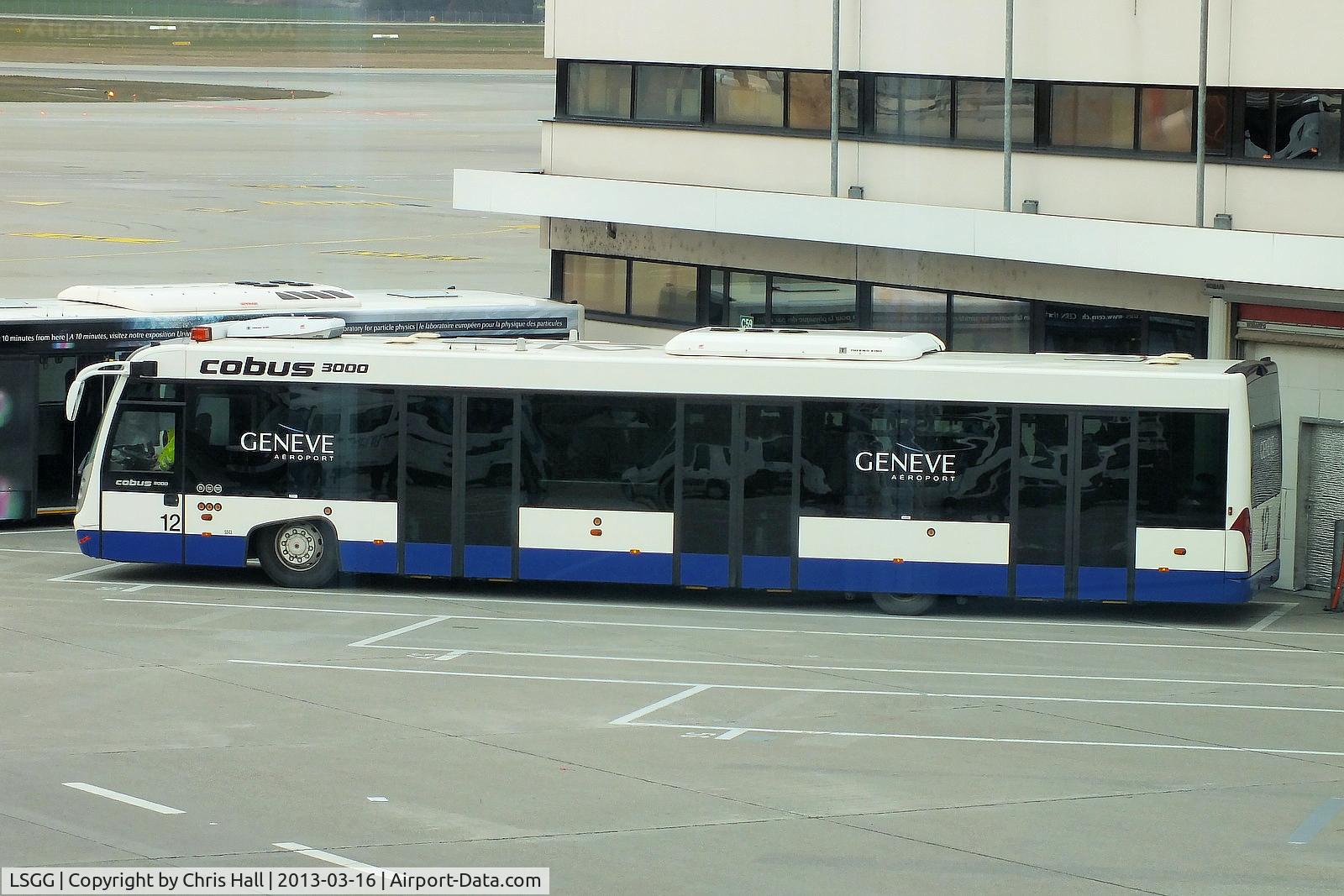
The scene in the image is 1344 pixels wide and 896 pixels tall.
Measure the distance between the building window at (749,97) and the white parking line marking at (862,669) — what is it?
12.6 m

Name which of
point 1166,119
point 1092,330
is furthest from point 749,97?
point 1166,119

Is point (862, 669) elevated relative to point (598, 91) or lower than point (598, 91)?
lower

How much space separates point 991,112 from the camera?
27750 mm

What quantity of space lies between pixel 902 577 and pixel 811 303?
328 inches

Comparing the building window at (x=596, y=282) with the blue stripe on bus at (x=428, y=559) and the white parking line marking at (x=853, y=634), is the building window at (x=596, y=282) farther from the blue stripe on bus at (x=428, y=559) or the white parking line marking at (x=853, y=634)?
the white parking line marking at (x=853, y=634)

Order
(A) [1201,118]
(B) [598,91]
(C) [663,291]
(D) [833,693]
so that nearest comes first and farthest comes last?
(D) [833,693] < (A) [1201,118] < (C) [663,291] < (B) [598,91]

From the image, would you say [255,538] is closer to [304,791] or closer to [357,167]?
[304,791]

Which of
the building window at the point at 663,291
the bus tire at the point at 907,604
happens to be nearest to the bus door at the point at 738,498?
the bus tire at the point at 907,604

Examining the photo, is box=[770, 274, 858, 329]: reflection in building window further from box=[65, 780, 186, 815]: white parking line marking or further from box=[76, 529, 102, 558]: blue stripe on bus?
box=[65, 780, 186, 815]: white parking line marking

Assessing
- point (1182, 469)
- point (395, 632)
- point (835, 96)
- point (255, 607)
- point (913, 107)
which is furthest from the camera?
point (835, 96)

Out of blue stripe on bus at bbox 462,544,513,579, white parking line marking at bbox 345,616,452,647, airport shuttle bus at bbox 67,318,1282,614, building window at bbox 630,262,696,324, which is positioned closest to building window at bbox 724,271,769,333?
building window at bbox 630,262,696,324

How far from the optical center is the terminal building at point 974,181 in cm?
2455

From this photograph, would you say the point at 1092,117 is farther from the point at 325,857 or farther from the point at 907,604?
the point at 325,857

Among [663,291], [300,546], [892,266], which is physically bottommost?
[300,546]
